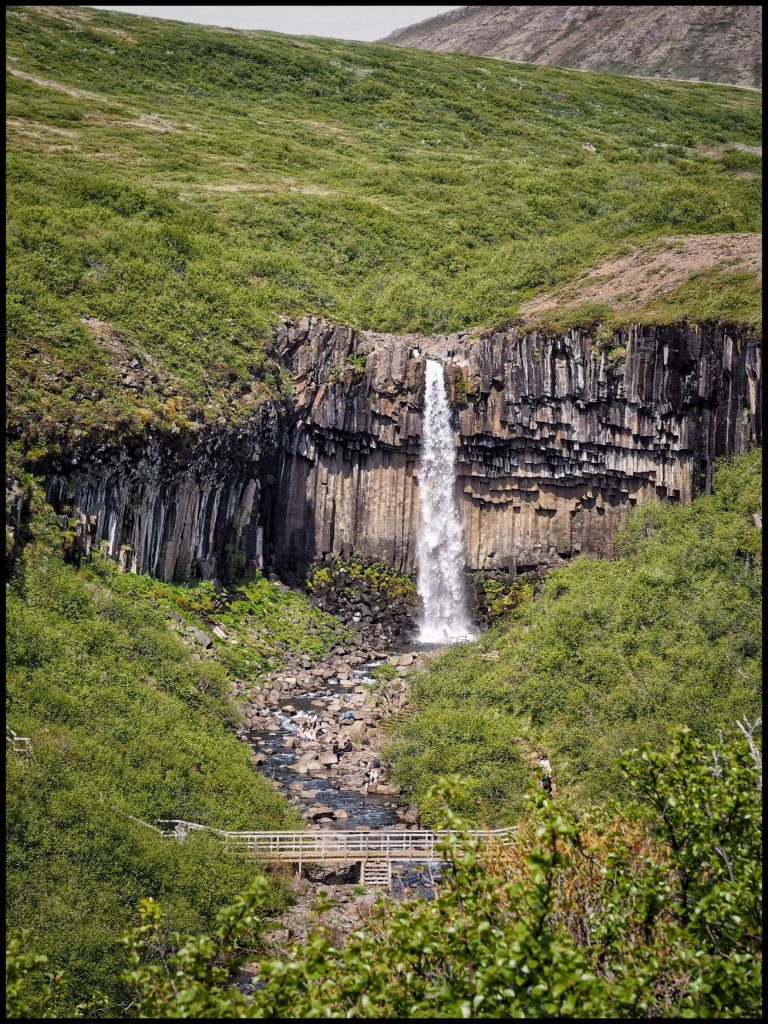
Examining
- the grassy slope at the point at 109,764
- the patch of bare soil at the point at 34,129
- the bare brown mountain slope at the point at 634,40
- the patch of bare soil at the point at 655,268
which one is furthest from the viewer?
the bare brown mountain slope at the point at 634,40

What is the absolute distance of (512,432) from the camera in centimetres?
4725

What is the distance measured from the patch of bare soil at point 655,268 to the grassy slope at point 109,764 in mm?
25300

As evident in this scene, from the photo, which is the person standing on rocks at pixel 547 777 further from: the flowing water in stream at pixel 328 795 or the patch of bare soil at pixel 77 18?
the patch of bare soil at pixel 77 18

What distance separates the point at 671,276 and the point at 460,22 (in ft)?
511

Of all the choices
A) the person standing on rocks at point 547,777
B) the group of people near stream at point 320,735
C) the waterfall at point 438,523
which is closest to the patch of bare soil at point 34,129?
the waterfall at point 438,523

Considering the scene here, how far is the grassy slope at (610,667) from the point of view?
30812 millimetres

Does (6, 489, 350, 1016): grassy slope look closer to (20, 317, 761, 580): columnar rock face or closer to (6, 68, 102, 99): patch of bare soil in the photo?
(20, 317, 761, 580): columnar rock face

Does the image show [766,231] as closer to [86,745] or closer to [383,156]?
[86,745]

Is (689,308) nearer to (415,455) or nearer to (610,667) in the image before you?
(415,455)

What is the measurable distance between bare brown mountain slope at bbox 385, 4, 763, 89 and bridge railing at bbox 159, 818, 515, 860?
131654 mm

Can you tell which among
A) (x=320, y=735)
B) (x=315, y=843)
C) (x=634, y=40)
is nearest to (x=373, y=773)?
(x=320, y=735)

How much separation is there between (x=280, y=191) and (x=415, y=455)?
33.6 m

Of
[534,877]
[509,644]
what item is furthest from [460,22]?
[534,877]

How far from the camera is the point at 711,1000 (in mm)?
12117
